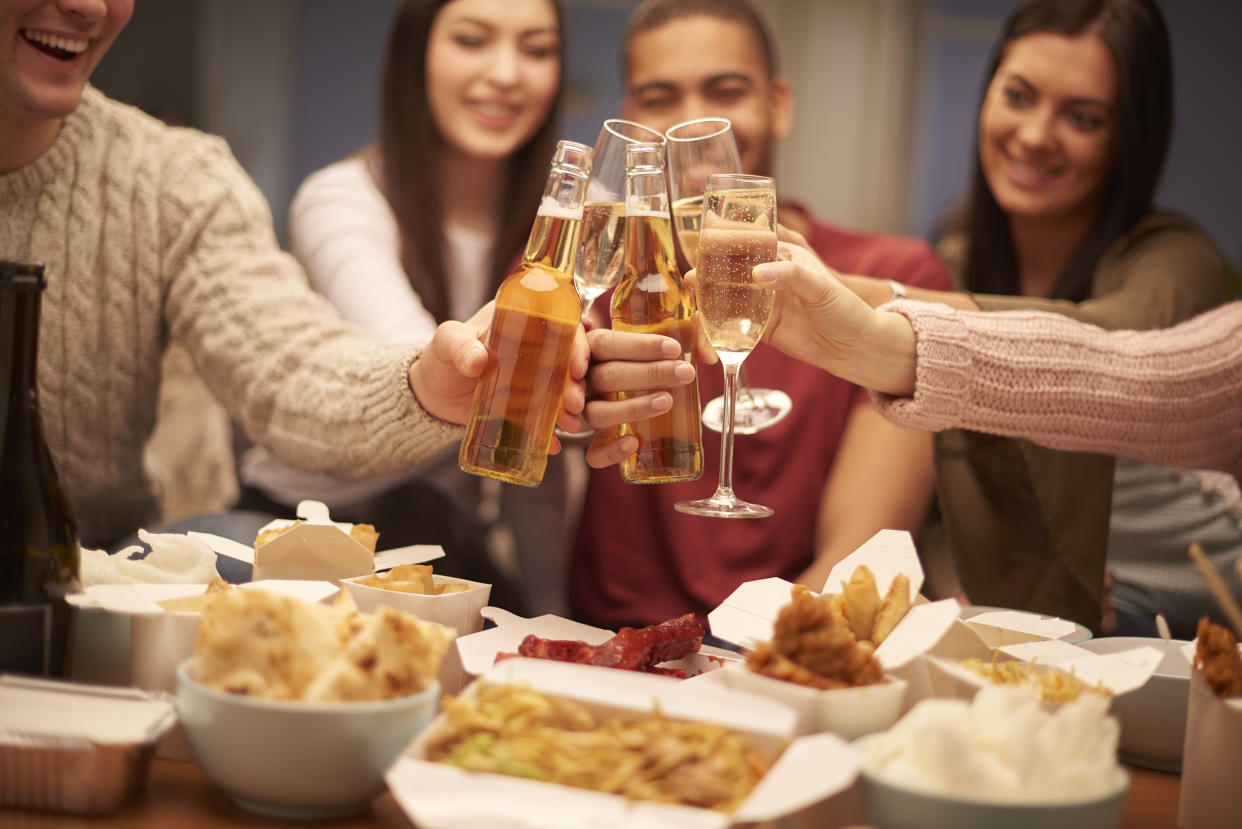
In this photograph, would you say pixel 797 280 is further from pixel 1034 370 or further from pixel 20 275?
pixel 20 275

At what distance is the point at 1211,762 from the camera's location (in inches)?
30.7

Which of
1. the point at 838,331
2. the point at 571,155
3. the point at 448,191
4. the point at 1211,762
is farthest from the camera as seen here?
the point at 448,191

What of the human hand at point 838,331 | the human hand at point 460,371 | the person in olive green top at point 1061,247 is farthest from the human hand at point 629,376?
the person in olive green top at point 1061,247

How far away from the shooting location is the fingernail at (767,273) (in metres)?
1.08

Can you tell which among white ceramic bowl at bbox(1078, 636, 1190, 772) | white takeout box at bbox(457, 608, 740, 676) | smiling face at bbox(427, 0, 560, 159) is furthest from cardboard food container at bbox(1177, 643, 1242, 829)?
smiling face at bbox(427, 0, 560, 159)

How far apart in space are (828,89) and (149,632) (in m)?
4.70

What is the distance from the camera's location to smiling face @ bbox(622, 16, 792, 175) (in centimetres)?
202

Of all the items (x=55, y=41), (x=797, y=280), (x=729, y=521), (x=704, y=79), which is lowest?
(x=729, y=521)

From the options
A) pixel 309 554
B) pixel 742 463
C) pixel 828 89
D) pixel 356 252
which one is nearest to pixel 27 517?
pixel 309 554

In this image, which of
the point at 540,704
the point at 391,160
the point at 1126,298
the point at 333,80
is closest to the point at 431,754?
the point at 540,704

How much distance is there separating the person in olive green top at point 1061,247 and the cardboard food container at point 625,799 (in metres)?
0.88

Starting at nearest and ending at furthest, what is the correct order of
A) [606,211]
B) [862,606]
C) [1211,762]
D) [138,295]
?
[1211,762]
[862,606]
[606,211]
[138,295]

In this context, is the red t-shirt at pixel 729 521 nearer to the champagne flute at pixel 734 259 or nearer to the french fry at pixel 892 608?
the champagne flute at pixel 734 259

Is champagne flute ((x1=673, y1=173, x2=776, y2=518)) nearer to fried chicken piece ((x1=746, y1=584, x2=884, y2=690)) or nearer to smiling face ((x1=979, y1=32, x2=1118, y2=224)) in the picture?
fried chicken piece ((x1=746, y1=584, x2=884, y2=690))
